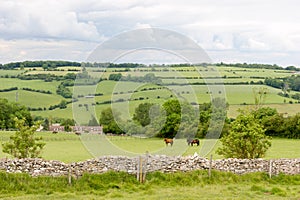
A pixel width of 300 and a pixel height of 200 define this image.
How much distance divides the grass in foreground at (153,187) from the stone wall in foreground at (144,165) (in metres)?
0.31

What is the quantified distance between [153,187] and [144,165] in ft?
3.42

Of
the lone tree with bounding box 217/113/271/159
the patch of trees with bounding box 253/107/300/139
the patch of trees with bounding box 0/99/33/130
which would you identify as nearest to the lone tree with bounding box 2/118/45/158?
the lone tree with bounding box 217/113/271/159

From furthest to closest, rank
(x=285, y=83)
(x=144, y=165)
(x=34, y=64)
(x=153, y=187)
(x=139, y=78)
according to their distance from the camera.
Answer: (x=34, y=64)
(x=285, y=83)
(x=139, y=78)
(x=144, y=165)
(x=153, y=187)

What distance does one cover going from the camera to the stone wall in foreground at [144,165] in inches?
553

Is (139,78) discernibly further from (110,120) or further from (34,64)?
(34,64)

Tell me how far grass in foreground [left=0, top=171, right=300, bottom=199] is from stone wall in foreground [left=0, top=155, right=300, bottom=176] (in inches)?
12.4

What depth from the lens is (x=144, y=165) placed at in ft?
48.3

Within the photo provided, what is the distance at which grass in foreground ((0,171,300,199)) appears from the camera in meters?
12.8

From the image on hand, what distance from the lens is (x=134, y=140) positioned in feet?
67.8

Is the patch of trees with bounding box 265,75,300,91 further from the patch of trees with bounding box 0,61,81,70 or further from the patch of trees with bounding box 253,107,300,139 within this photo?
Result: the patch of trees with bounding box 0,61,81,70

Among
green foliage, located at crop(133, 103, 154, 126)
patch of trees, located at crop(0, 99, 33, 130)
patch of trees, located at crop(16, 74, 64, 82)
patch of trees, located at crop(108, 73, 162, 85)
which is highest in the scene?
patch of trees, located at crop(16, 74, 64, 82)

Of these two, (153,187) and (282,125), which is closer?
(153,187)

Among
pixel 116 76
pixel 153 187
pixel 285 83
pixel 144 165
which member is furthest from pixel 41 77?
pixel 153 187

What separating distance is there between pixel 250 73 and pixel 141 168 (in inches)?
2773
